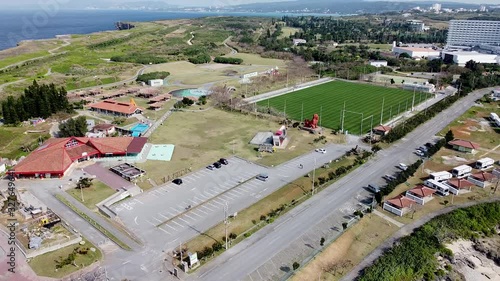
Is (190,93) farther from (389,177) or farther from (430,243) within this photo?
(430,243)

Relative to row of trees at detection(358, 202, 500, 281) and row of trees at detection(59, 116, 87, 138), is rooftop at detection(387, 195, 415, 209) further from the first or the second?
row of trees at detection(59, 116, 87, 138)

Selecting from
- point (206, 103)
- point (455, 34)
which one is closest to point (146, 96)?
point (206, 103)

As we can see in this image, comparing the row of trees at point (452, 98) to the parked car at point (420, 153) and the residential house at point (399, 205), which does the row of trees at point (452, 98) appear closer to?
the parked car at point (420, 153)

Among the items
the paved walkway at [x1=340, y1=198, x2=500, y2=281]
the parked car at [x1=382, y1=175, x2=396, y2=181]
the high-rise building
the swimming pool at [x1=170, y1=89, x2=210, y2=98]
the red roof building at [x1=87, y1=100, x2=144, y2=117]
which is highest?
the high-rise building

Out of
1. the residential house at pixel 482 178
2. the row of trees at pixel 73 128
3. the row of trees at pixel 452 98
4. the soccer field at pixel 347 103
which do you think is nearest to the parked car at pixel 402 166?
the residential house at pixel 482 178

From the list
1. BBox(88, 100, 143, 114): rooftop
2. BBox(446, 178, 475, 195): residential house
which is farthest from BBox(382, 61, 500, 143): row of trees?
BBox(88, 100, 143, 114): rooftop

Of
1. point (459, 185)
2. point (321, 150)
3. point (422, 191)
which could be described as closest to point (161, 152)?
point (321, 150)
